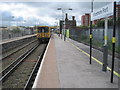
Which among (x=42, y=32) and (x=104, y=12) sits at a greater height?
(x=104, y=12)

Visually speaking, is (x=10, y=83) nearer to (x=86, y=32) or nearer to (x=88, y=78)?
(x=88, y=78)

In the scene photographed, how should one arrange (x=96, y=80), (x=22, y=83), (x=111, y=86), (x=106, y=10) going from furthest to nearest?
(x=22, y=83), (x=106, y=10), (x=96, y=80), (x=111, y=86)

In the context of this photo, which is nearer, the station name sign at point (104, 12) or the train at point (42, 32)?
the station name sign at point (104, 12)

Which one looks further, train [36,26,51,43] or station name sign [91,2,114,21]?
train [36,26,51,43]

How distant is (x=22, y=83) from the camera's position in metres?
7.65

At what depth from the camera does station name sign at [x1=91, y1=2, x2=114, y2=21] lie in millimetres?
6160

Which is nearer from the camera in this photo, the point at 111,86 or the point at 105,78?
the point at 111,86

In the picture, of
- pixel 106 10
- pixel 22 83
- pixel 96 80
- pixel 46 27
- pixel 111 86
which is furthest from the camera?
pixel 46 27

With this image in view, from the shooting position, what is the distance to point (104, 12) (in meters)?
6.79

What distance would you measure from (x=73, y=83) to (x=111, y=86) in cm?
133

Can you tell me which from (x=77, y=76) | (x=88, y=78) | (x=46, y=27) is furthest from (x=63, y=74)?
(x=46, y=27)

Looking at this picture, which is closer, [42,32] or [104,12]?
[104,12]

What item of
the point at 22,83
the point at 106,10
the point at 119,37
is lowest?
the point at 22,83

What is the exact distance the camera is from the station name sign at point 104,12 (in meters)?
6.16
